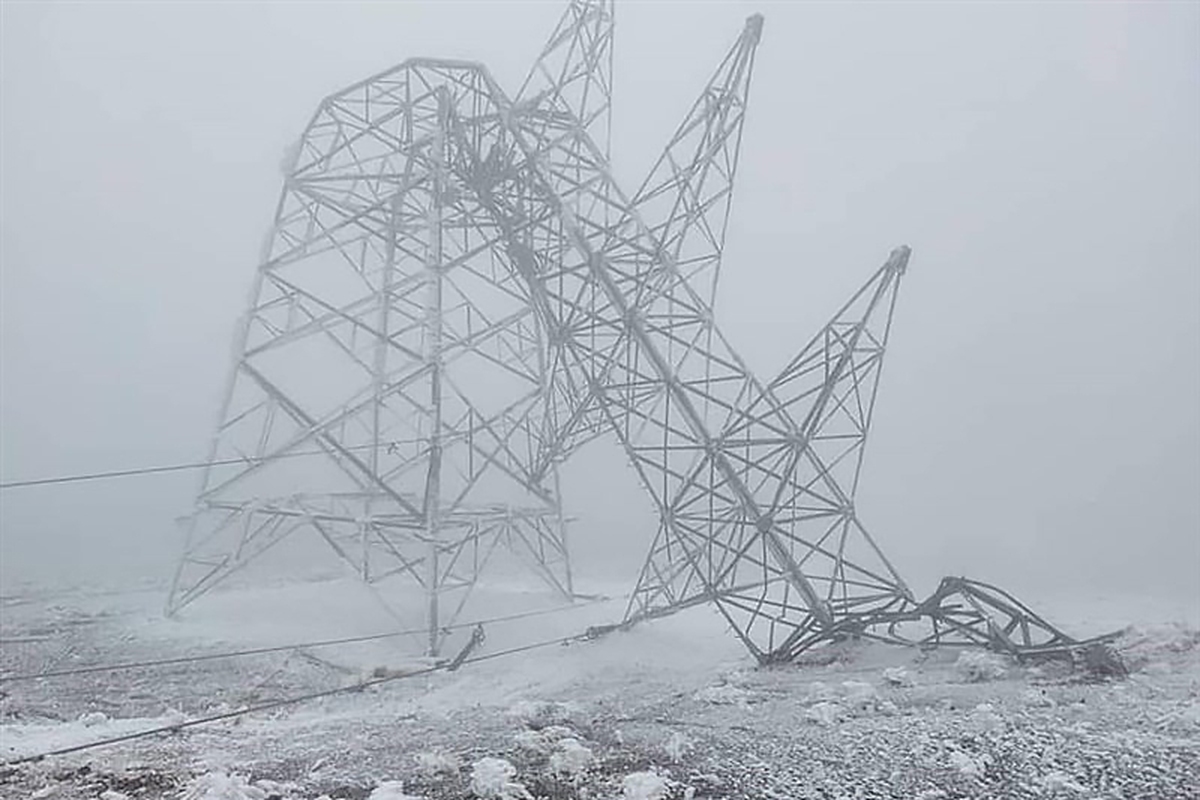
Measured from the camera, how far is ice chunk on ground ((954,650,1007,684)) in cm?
1099

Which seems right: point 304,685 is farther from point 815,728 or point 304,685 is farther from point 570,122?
point 570,122

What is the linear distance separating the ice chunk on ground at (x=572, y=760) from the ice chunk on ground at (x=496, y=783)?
1.13ft

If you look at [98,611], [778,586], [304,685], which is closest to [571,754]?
[304,685]

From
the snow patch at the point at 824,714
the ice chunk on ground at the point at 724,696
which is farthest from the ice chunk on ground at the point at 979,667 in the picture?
the ice chunk on ground at the point at 724,696

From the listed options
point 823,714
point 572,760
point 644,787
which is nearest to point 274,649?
point 572,760

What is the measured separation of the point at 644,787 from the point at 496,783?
40.1 inches

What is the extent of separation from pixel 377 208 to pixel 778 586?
58.1ft

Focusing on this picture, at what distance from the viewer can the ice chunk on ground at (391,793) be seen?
22.9 ft

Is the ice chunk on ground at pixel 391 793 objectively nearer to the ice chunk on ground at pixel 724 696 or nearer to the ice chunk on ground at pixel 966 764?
the ice chunk on ground at pixel 966 764

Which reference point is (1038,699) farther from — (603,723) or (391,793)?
(391,793)

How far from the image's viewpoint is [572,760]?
25.2 ft

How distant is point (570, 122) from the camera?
1666 centimetres

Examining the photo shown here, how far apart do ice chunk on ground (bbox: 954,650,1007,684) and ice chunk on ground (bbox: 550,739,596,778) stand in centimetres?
502

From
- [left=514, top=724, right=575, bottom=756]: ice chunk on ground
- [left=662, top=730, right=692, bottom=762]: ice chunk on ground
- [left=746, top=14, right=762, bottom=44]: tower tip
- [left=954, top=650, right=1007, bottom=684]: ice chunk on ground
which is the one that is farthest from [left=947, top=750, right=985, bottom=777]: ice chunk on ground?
[left=746, top=14, right=762, bottom=44]: tower tip
